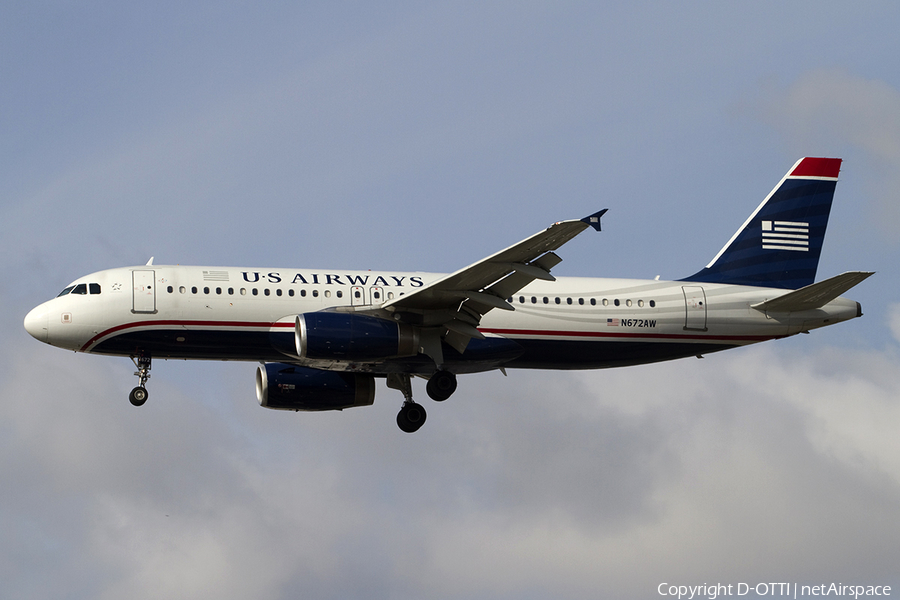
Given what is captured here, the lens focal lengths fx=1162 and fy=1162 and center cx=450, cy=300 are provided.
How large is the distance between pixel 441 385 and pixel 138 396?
887 cm

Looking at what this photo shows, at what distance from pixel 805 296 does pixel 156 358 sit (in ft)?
64.5

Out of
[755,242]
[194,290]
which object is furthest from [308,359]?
[755,242]

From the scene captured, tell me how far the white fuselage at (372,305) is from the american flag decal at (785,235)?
8.63 feet

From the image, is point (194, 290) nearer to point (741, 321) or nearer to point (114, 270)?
point (114, 270)

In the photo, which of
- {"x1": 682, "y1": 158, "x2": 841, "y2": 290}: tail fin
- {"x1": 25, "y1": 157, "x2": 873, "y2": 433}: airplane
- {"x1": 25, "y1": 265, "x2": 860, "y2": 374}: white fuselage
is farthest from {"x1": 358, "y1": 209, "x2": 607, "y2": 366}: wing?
{"x1": 682, "y1": 158, "x2": 841, "y2": 290}: tail fin

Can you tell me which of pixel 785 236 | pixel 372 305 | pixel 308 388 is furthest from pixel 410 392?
pixel 785 236

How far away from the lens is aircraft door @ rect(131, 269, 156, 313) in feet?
109

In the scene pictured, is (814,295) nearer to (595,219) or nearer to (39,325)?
(595,219)

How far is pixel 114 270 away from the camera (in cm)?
3419

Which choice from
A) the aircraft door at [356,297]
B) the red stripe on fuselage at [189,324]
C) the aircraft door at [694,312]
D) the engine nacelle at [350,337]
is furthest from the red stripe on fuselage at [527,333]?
the aircraft door at [356,297]

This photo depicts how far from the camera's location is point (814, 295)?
117ft

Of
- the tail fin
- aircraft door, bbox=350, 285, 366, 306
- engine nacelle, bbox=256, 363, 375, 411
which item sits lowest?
engine nacelle, bbox=256, 363, 375, 411

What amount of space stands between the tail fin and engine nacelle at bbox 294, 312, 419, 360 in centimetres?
1111

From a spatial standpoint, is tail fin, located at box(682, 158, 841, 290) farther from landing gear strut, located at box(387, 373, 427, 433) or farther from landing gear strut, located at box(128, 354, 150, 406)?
landing gear strut, located at box(128, 354, 150, 406)
